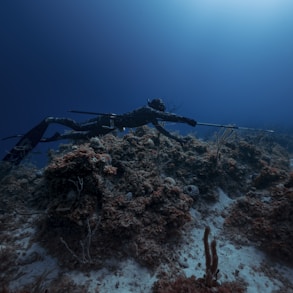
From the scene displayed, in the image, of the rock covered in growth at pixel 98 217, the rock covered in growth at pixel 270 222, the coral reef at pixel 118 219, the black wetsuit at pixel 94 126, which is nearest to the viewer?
the coral reef at pixel 118 219

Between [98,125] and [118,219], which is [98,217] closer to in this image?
[118,219]

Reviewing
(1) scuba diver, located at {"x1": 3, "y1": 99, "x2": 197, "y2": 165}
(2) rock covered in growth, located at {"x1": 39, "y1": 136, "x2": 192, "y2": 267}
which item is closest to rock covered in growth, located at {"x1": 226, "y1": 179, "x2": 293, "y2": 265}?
(2) rock covered in growth, located at {"x1": 39, "y1": 136, "x2": 192, "y2": 267}

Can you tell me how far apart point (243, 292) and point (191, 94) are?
511ft

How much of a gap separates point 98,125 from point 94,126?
0.24 metres

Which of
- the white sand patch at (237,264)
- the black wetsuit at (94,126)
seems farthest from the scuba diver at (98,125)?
the white sand patch at (237,264)

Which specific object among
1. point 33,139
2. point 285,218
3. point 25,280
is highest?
point 33,139

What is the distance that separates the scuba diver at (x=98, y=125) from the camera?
7348 mm

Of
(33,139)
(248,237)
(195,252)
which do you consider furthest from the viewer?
(33,139)

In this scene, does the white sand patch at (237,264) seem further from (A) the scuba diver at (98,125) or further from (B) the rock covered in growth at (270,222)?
(A) the scuba diver at (98,125)

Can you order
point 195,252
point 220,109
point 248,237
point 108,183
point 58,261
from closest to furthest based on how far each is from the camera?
point 58,261 < point 195,252 < point 248,237 < point 108,183 < point 220,109

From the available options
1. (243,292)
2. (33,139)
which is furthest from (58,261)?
(33,139)

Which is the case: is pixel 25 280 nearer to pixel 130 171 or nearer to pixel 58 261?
pixel 58 261

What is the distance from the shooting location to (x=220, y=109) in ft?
536

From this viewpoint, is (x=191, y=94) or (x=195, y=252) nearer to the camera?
(x=195, y=252)
